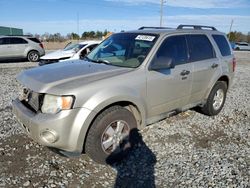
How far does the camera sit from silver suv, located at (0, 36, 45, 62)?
49.2 feet

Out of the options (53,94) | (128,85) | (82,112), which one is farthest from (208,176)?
(53,94)

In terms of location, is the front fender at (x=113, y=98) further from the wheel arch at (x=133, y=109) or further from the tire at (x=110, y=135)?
the tire at (x=110, y=135)

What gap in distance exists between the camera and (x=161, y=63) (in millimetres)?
3662

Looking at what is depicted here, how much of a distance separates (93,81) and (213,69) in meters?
2.87

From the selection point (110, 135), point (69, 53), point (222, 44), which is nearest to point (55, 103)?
point (110, 135)

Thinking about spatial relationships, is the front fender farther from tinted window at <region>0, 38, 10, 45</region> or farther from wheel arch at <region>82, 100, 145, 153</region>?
tinted window at <region>0, 38, 10, 45</region>

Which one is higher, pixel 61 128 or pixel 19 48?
pixel 19 48

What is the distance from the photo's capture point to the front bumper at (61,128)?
2883 millimetres

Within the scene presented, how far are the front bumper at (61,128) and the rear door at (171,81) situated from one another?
122cm

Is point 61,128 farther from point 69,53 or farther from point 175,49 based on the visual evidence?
point 69,53

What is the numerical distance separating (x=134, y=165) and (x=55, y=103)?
1.44 meters

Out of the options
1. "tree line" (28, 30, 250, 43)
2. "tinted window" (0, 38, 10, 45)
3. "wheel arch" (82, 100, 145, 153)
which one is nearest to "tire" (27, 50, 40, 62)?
"tinted window" (0, 38, 10, 45)

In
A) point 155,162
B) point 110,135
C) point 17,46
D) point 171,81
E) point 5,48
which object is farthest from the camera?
point 17,46

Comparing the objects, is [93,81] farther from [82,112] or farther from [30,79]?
[30,79]
